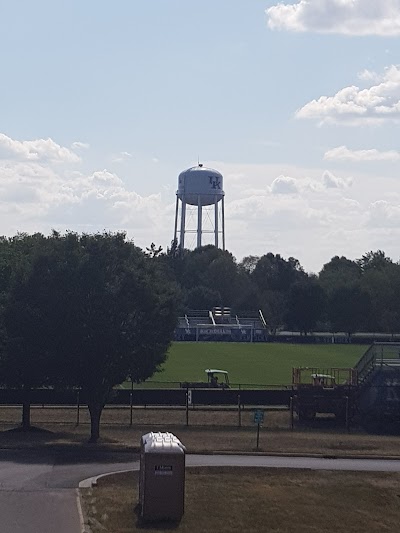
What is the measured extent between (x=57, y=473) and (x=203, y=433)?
1334 cm

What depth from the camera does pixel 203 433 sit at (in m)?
43.9

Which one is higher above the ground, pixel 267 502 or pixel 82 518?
pixel 267 502

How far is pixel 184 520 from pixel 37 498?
15.4ft

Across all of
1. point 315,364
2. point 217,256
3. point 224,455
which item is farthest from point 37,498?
point 217,256

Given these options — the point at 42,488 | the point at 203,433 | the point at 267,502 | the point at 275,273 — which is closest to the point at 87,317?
the point at 203,433

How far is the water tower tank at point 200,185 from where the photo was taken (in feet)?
599

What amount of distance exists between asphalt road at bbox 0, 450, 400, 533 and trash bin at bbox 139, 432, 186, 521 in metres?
1.74

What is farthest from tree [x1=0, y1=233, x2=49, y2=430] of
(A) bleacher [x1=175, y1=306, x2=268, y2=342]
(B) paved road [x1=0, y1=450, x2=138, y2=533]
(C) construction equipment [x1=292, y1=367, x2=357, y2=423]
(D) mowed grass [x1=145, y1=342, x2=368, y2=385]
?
(A) bleacher [x1=175, y1=306, x2=268, y2=342]

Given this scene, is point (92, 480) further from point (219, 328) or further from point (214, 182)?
point (214, 182)

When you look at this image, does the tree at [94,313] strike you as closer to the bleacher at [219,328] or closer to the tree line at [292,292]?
the bleacher at [219,328]

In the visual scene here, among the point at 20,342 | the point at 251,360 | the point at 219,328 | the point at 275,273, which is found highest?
the point at 275,273

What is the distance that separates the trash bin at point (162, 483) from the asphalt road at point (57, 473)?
1.74m

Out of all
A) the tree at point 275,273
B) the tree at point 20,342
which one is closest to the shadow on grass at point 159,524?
the tree at point 20,342

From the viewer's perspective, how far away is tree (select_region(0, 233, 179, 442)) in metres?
41.0
